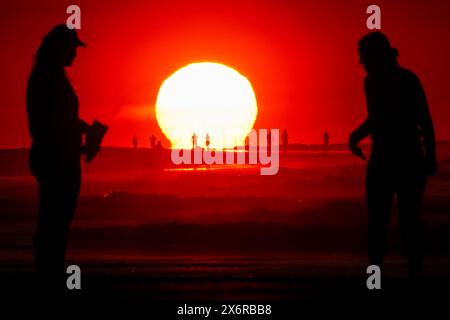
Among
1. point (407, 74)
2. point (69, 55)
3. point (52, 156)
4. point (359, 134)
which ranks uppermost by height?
point (69, 55)

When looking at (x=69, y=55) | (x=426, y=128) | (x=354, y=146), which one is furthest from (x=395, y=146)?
(x=69, y=55)

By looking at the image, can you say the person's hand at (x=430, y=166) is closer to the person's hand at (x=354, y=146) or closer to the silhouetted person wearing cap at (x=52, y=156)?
the person's hand at (x=354, y=146)

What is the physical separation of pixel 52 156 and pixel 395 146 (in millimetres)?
2841

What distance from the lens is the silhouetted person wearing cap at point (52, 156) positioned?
27.9ft

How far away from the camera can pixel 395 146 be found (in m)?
9.05

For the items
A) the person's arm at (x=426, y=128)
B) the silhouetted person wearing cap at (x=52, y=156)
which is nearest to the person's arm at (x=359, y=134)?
the person's arm at (x=426, y=128)

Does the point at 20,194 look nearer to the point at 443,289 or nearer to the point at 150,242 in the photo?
the point at 150,242

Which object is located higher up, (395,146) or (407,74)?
(407,74)

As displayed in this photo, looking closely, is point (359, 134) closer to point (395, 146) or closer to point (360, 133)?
point (360, 133)

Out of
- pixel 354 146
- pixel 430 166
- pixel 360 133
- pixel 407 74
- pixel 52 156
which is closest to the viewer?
pixel 52 156

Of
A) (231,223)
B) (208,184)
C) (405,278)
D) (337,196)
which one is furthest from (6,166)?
(405,278)

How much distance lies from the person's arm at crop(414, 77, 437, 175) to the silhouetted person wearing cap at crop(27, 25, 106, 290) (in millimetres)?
2834

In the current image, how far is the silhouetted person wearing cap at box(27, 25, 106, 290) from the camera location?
27.9 feet

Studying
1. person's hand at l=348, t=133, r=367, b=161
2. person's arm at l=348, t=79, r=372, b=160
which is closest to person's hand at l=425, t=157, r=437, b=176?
person's arm at l=348, t=79, r=372, b=160
